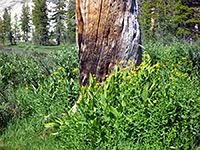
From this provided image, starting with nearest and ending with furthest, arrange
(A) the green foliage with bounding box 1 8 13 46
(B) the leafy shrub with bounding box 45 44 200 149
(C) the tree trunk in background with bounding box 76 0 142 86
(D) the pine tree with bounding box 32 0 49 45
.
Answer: (B) the leafy shrub with bounding box 45 44 200 149
(C) the tree trunk in background with bounding box 76 0 142 86
(D) the pine tree with bounding box 32 0 49 45
(A) the green foliage with bounding box 1 8 13 46

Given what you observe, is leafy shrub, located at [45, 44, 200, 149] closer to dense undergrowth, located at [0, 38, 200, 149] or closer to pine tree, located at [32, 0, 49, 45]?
dense undergrowth, located at [0, 38, 200, 149]

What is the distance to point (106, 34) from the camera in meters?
4.79

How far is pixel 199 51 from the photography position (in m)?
8.77

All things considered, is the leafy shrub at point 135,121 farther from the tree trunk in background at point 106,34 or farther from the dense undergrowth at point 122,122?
the tree trunk in background at point 106,34

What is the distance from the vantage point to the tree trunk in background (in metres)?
4.71

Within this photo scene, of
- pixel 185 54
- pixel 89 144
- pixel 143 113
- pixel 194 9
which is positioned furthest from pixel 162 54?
pixel 194 9

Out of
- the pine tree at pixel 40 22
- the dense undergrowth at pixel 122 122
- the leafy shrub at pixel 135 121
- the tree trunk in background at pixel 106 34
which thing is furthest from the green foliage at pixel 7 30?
the leafy shrub at pixel 135 121

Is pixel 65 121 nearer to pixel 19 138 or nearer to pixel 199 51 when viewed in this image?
pixel 19 138

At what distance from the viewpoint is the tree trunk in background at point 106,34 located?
4707mm

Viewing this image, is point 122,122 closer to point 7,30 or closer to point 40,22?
point 40,22

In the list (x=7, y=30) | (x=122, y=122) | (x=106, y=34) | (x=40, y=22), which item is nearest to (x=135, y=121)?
(x=122, y=122)

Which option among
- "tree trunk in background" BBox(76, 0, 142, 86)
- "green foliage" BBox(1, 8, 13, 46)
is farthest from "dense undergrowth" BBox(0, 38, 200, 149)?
"green foliage" BBox(1, 8, 13, 46)

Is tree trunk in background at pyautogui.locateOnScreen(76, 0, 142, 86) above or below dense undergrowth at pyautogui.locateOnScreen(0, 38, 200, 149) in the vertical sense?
above

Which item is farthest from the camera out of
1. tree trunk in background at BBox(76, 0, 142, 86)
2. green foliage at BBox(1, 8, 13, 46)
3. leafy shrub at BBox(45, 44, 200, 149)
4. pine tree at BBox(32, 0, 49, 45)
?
green foliage at BBox(1, 8, 13, 46)
